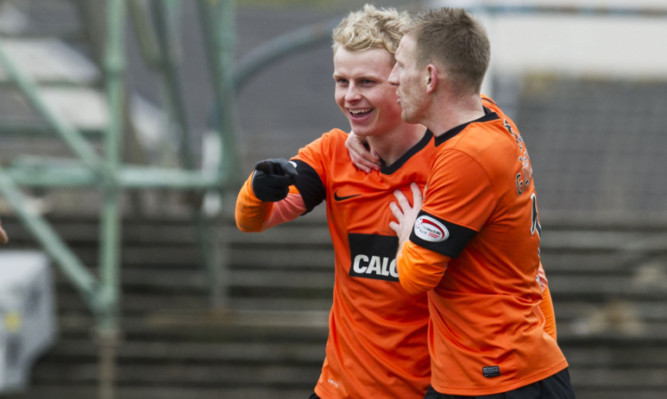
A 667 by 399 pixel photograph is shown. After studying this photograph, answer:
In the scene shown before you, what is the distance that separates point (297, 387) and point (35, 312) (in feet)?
6.43

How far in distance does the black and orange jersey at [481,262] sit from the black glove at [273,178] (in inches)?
15.0

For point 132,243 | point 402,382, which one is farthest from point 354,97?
point 132,243

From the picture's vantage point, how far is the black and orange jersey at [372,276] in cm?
→ 285

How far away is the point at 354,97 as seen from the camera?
2.78 metres

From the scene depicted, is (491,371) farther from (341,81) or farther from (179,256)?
(179,256)

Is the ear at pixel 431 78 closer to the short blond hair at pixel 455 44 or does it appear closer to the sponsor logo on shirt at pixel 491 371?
the short blond hair at pixel 455 44

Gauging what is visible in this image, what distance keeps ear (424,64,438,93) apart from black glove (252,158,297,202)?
17.1 inches

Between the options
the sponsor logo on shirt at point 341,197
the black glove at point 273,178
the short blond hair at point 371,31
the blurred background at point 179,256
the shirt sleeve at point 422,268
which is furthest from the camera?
the blurred background at point 179,256

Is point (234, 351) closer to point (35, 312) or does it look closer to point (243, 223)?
point (35, 312)

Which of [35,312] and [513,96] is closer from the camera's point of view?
[35,312]

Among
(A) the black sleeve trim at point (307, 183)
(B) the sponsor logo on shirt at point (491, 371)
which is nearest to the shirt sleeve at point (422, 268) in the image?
(B) the sponsor logo on shirt at point (491, 371)

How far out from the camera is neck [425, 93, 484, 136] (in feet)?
8.38

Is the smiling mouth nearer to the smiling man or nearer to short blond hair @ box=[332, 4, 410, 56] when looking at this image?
the smiling man

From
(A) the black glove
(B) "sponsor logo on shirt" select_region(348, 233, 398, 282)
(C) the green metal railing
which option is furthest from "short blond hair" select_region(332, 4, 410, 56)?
(C) the green metal railing
